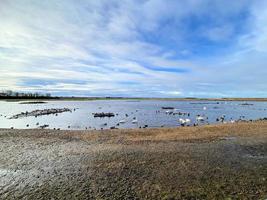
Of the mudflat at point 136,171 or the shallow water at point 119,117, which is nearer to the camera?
the mudflat at point 136,171

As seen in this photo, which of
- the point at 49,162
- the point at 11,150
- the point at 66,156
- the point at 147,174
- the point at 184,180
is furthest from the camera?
the point at 11,150

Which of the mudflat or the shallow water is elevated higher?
the mudflat

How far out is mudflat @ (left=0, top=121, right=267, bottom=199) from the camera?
25.9 feet

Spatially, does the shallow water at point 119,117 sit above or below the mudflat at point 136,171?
below

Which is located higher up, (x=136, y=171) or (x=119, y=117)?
(x=136, y=171)

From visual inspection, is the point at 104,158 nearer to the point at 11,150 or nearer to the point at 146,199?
the point at 146,199

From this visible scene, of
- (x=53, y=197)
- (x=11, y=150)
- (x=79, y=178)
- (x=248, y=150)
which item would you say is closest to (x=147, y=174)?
(x=79, y=178)

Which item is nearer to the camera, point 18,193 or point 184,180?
point 18,193

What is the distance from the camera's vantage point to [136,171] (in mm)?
9938

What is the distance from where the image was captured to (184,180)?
349 inches

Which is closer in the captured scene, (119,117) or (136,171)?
(136,171)

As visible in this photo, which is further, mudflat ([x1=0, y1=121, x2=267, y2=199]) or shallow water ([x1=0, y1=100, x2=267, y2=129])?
shallow water ([x1=0, y1=100, x2=267, y2=129])

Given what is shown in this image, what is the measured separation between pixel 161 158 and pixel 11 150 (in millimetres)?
9565

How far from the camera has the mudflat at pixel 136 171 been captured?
25.9 feet
